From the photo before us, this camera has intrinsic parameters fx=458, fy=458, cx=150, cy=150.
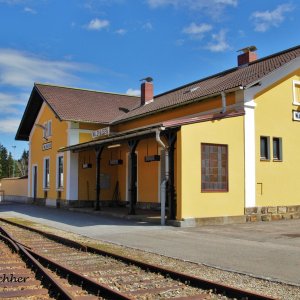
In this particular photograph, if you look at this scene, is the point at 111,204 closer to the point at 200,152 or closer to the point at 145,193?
the point at 145,193

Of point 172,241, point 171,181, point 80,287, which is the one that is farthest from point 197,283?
point 171,181

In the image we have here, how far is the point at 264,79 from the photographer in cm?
1727

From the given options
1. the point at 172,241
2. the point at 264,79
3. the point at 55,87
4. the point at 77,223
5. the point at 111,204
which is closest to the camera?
the point at 172,241

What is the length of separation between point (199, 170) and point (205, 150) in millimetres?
737

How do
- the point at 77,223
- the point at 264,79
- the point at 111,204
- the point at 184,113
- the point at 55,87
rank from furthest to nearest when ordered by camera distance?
the point at 55,87 < the point at 111,204 < the point at 184,113 < the point at 264,79 < the point at 77,223

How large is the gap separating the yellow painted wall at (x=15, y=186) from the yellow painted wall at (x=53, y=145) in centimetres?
225

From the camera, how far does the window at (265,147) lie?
57.0 feet

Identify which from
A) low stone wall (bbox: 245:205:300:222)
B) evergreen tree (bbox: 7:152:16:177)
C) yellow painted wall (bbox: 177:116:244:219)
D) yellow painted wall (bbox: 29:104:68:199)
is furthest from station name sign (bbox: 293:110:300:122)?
evergreen tree (bbox: 7:152:16:177)

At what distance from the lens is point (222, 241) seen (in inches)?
442

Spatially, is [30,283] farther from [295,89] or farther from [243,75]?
[295,89]

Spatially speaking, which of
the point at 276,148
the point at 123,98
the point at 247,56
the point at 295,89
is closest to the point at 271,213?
the point at 276,148

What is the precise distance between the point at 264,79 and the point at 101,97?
13924 millimetres

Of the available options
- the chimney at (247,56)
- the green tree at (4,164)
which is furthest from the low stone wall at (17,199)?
the green tree at (4,164)

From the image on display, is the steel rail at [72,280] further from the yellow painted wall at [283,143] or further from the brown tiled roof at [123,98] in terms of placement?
the brown tiled roof at [123,98]
